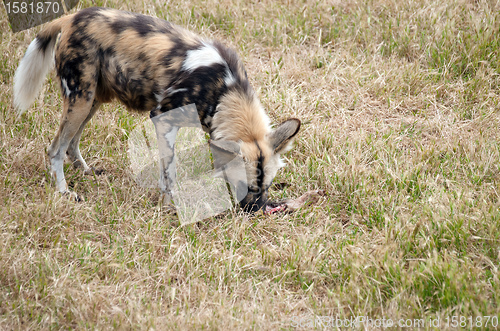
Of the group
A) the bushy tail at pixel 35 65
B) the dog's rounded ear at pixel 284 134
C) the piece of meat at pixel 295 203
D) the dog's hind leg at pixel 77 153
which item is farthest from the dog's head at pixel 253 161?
the bushy tail at pixel 35 65

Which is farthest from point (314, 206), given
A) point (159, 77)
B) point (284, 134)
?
point (159, 77)

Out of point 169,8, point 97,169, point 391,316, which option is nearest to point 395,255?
point 391,316

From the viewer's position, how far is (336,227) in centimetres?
319

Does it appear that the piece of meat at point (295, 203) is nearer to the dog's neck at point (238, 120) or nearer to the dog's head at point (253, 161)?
the dog's head at point (253, 161)

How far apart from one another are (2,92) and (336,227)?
128 inches

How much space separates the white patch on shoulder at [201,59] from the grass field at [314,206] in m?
1.04

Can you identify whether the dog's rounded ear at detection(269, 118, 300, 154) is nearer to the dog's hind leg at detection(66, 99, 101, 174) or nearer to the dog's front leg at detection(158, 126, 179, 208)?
the dog's front leg at detection(158, 126, 179, 208)

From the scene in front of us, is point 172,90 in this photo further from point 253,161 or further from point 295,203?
point 295,203

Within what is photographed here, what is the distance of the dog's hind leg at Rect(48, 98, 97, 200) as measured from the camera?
333 centimetres

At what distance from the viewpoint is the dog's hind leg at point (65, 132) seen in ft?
10.9

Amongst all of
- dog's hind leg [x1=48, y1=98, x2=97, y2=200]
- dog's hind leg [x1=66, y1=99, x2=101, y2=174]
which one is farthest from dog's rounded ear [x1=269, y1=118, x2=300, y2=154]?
dog's hind leg [x1=66, y1=99, x2=101, y2=174]

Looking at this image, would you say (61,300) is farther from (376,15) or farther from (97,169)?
(376,15)

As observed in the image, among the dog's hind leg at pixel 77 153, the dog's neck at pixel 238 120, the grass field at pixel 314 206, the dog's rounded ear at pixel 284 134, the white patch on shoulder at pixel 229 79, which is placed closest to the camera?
the grass field at pixel 314 206

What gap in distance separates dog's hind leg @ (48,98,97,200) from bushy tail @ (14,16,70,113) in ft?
1.28
